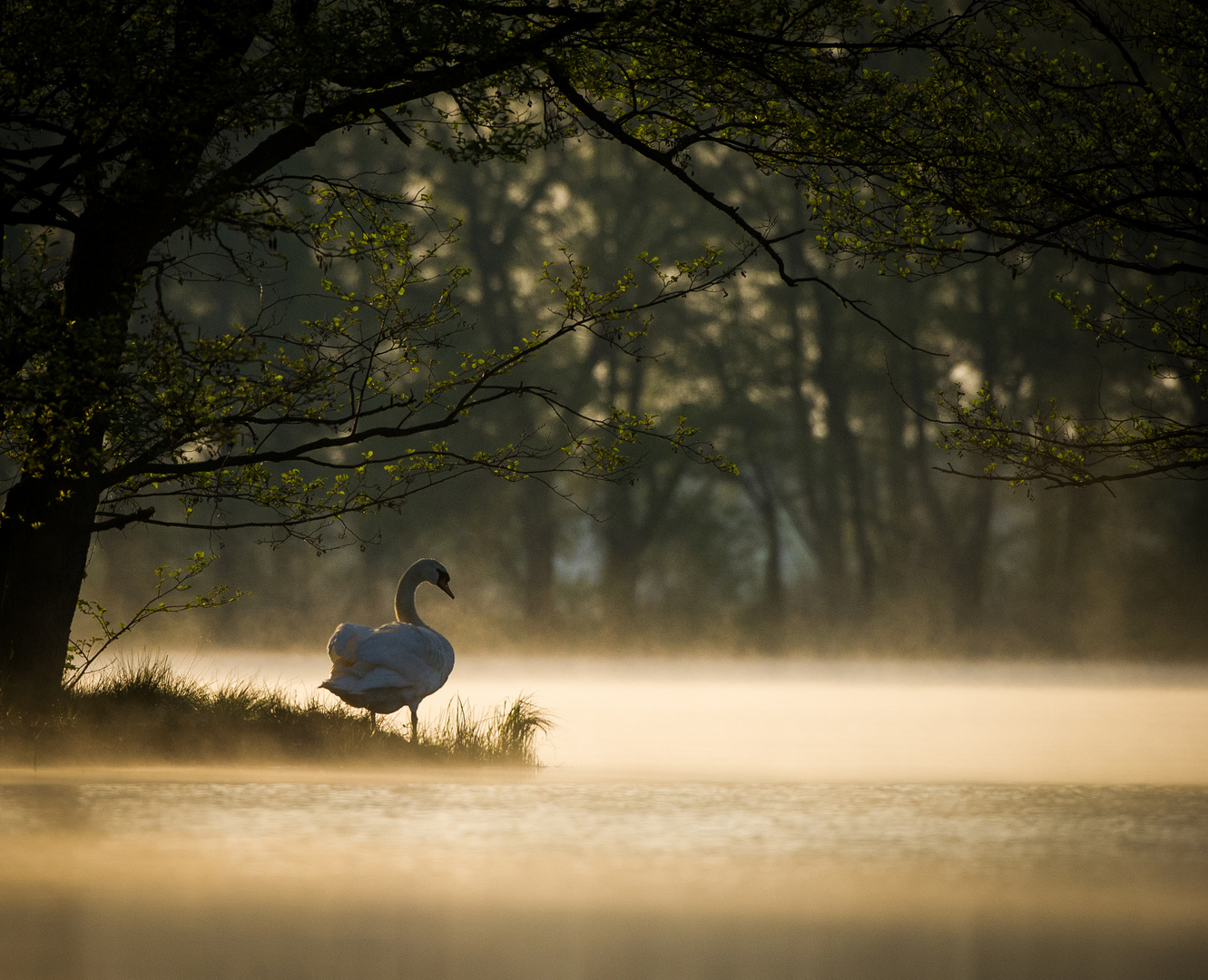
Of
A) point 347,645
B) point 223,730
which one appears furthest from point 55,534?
point 347,645

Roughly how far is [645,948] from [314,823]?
10.8ft

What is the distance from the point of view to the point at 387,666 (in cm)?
1277

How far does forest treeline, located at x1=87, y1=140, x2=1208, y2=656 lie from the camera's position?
36.6 m

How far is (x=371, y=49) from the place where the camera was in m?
10.9

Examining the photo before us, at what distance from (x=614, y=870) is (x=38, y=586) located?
7339mm

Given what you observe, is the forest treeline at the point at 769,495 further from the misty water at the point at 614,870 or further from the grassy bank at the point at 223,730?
the misty water at the point at 614,870

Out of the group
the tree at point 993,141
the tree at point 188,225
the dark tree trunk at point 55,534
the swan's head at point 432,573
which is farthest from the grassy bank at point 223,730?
the tree at point 993,141

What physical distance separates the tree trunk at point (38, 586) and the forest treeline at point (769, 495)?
24.2 metres

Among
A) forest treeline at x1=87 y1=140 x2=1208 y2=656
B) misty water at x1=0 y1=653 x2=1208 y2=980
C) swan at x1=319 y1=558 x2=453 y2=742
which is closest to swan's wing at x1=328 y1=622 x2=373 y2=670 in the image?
swan at x1=319 y1=558 x2=453 y2=742

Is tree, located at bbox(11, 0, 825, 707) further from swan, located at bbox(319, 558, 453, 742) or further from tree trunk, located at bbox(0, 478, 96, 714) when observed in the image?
swan, located at bbox(319, 558, 453, 742)

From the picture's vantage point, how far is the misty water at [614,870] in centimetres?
572

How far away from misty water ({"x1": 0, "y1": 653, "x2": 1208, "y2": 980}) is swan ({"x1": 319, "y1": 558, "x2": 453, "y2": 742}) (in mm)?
1062

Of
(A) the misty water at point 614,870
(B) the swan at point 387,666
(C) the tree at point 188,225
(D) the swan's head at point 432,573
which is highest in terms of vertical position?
(C) the tree at point 188,225

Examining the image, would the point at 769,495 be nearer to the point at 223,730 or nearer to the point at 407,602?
the point at 407,602
